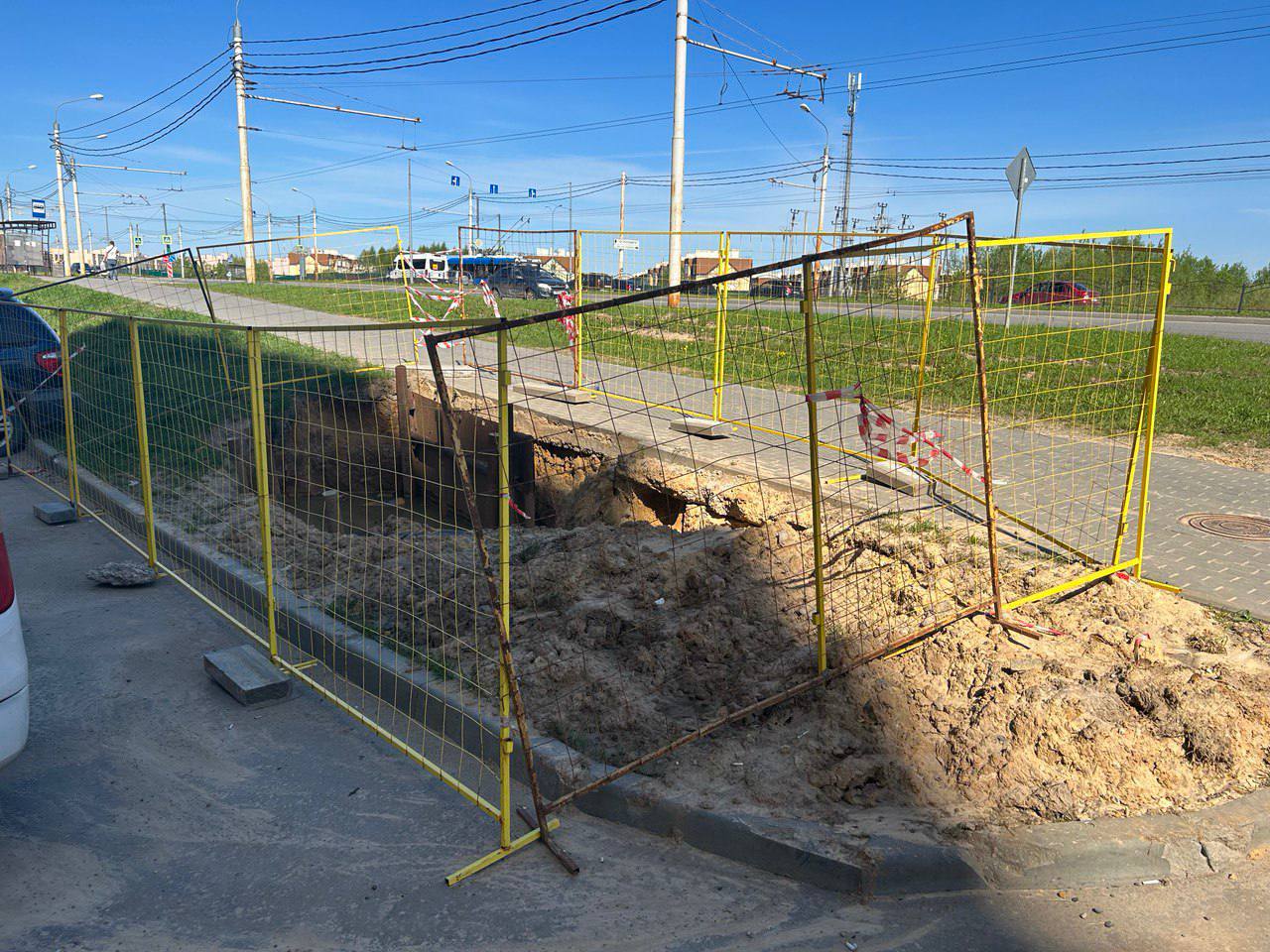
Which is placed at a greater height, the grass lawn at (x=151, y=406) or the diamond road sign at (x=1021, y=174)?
the diamond road sign at (x=1021, y=174)

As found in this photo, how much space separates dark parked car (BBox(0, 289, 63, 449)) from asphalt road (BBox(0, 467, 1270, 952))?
23.3 ft

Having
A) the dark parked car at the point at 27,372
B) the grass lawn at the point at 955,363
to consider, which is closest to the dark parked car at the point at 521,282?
the grass lawn at the point at 955,363

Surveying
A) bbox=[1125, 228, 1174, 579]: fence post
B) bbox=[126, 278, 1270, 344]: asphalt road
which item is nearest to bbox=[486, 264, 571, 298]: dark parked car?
bbox=[126, 278, 1270, 344]: asphalt road

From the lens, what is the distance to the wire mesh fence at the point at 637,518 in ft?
13.5

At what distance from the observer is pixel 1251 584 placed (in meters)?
5.74

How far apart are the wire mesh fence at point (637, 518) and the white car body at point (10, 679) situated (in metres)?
1.46

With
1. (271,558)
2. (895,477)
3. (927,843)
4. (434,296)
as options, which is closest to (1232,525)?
(895,477)

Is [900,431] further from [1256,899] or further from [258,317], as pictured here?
[258,317]

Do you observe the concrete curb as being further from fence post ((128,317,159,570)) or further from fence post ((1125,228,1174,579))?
fence post ((128,317,159,570))

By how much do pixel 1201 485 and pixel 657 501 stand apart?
204 inches

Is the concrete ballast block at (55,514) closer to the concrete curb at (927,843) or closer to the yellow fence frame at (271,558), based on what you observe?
the yellow fence frame at (271,558)

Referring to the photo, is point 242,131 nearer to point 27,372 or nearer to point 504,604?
point 27,372

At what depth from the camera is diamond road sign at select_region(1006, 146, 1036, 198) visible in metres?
12.3

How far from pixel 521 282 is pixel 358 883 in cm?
1453
